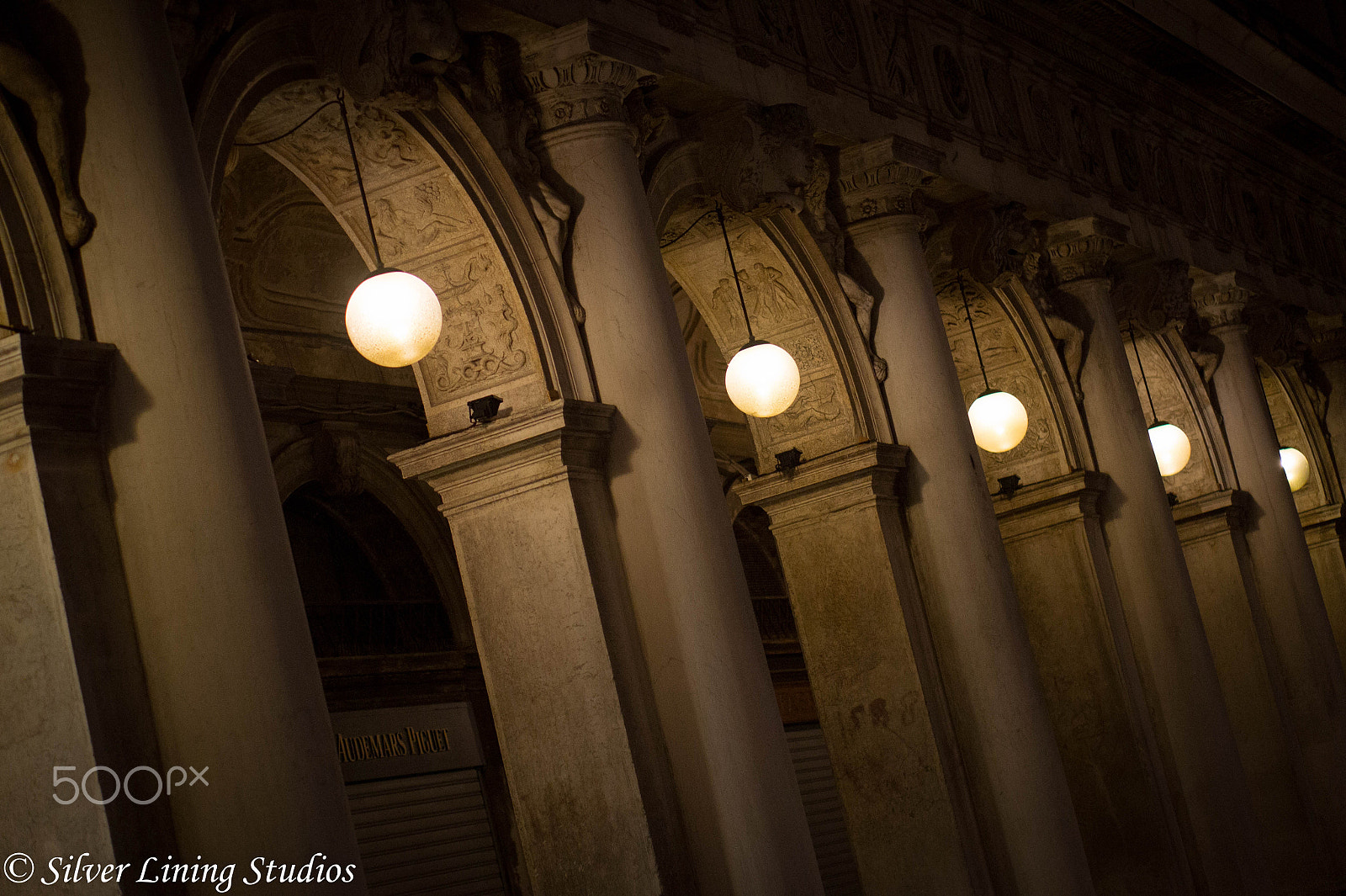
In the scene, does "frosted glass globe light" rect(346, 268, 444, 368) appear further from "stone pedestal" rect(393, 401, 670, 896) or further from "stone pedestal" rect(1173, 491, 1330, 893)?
"stone pedestal" rect(1173, 491, 1330, 893)

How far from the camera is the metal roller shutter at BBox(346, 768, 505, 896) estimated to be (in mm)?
10562

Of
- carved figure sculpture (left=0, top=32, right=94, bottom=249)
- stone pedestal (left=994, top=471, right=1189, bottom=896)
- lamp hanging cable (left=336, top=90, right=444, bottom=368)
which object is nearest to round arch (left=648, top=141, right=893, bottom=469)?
stone pedestal (left=994, top=471, right=1189, bottom=896)

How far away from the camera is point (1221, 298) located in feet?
49.7

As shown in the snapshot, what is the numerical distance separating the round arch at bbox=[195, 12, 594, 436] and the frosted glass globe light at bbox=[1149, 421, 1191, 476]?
7.51 meters

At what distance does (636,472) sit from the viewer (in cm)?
770

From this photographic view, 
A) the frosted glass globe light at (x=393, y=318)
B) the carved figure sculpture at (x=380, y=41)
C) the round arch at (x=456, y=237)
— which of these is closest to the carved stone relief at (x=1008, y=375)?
the round arch at (x=456, y=237)

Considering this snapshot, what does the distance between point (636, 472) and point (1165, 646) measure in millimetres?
5936

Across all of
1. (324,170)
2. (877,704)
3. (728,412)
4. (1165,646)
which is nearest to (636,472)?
(324,170)

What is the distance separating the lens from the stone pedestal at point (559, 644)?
7.25 meters

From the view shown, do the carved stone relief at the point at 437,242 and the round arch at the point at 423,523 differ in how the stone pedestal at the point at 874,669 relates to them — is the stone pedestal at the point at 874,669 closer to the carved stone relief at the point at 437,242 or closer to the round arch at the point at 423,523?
the carved stone relief at the point at 437,242

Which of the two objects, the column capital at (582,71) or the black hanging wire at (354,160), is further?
the column capital at (582,71)

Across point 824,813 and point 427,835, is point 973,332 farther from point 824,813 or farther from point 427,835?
point 427,835

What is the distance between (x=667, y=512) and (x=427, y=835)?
4256mm

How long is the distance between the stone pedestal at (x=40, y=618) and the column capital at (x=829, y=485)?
5265 millimetres
